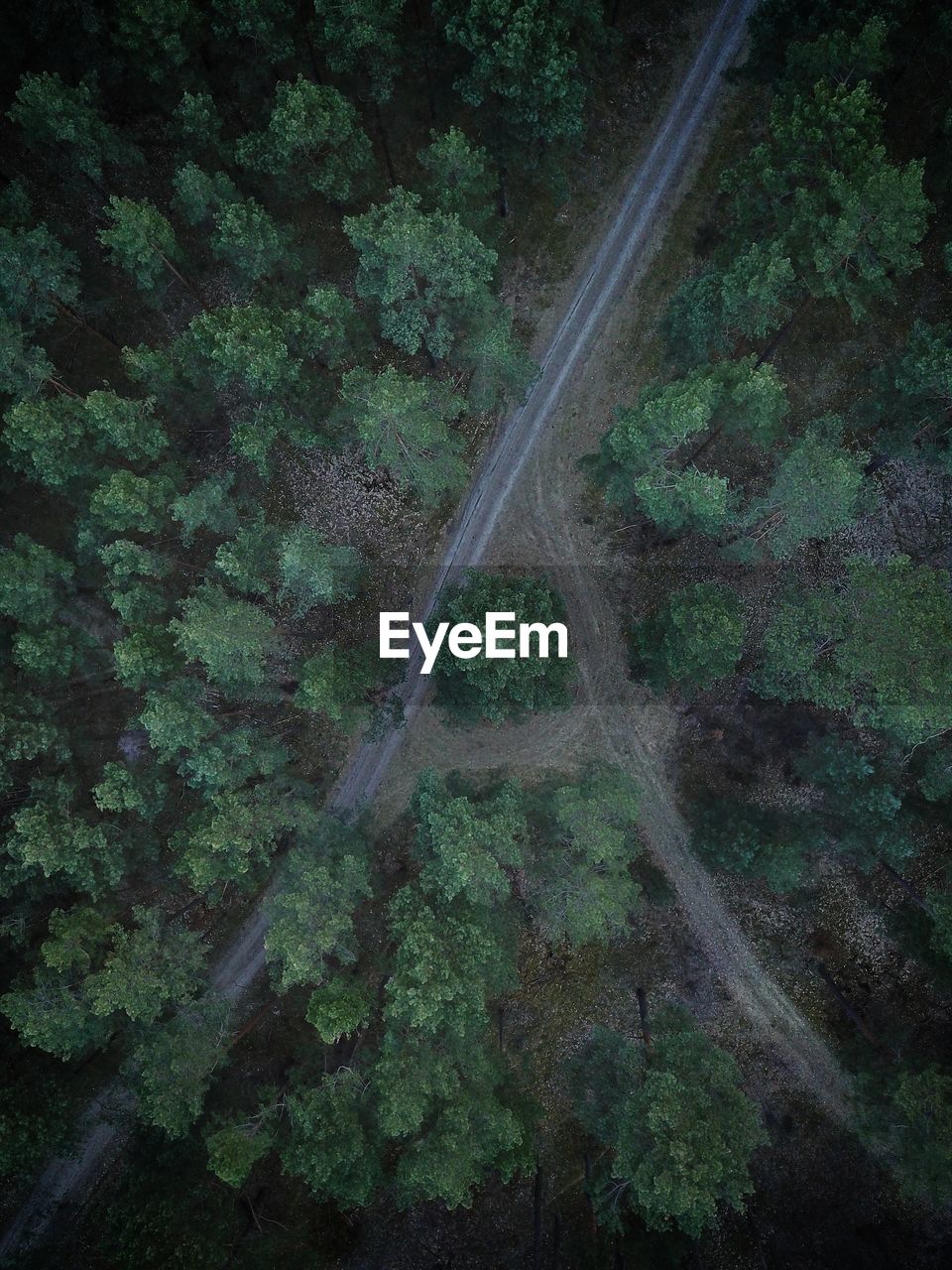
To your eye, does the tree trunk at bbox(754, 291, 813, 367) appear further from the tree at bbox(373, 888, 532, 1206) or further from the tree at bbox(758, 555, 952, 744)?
the tree at bbox(373, 888, 532, 1206)

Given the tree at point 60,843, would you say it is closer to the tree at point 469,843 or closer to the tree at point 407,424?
the tree at point 469,843

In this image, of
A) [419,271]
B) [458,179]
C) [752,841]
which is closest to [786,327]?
[458,179]

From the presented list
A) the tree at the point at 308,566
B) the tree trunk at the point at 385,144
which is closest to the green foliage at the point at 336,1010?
the tree at the point at 308,566

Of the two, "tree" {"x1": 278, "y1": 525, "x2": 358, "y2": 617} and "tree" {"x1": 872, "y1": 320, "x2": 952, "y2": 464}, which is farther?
"tree" {"x1": 872, "y1": 320, "x2": 952, "y2": 464}

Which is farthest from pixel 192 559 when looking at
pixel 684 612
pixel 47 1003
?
pixel 684 612

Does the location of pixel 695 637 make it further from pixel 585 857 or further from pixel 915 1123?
pixel 915 1123

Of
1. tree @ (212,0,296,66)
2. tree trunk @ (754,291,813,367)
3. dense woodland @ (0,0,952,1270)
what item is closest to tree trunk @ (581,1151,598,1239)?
dense woodland @ (0,0,952,1270)
